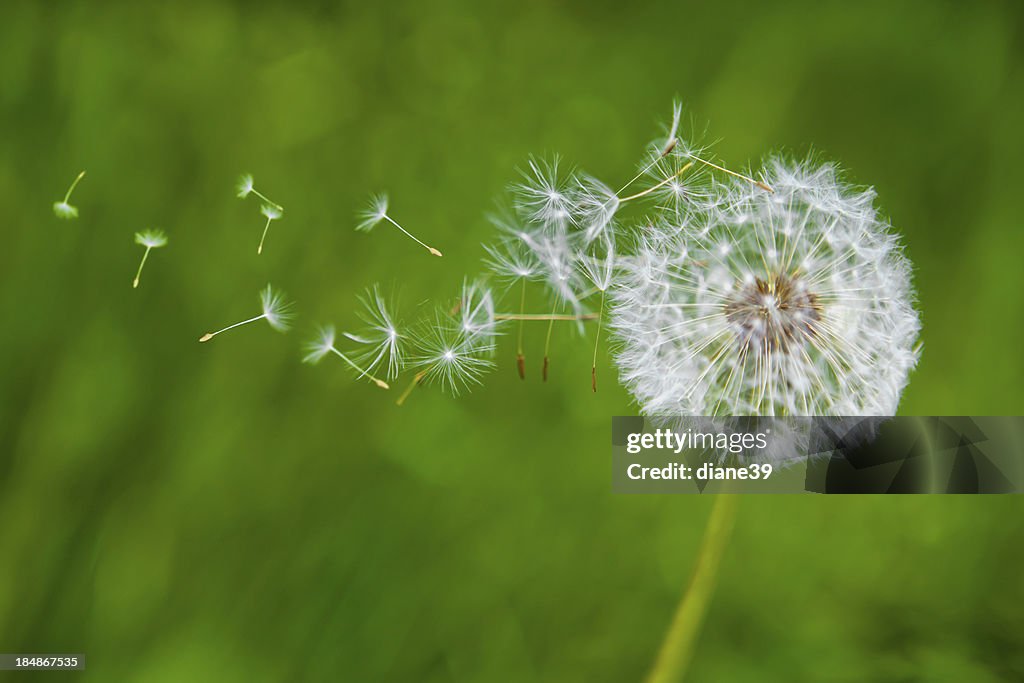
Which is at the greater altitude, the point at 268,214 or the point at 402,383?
the point at 268,214

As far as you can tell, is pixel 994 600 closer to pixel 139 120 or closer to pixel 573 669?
pixel 573 669

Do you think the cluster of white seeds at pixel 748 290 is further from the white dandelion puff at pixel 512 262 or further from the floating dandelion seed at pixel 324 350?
the floating dandelion seed at pixel 324 350

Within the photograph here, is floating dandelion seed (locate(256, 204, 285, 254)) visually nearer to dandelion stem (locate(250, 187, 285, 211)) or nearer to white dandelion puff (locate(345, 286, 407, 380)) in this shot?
dandelion stem (locate(250, 187, 285, 211))

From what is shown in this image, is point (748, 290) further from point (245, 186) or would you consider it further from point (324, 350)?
point (245, 186)

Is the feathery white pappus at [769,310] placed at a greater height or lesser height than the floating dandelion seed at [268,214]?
lesser

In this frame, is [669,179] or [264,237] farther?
[264,237]

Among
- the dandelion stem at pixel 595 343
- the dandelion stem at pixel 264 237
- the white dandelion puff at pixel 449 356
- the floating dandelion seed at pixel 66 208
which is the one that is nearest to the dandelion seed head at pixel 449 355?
the white dandelion puff at pixel 449 356

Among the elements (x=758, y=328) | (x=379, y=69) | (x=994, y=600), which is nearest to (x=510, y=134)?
(x=379, y=69)

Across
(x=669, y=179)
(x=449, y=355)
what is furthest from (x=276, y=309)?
(x=669, y=179)
